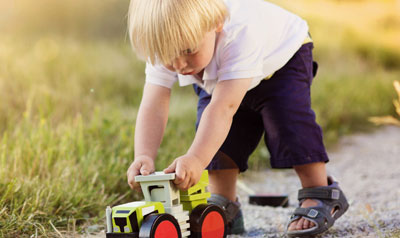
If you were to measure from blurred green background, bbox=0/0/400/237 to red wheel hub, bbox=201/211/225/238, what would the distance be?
612mm

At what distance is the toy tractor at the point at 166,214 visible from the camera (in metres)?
1.51

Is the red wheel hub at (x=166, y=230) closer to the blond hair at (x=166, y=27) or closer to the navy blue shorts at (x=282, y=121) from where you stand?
the blond hair at (x=166, y=27)

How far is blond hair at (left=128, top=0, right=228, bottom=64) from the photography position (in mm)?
1632

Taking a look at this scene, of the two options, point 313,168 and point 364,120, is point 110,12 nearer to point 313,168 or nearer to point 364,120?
point 364,120

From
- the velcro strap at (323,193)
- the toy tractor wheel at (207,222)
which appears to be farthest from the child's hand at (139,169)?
the velcro strap at (323,193)

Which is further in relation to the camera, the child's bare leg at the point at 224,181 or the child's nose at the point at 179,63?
the child's bare leg at the point at 224,181

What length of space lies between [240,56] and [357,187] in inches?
66.2

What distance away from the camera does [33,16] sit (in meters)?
7.34

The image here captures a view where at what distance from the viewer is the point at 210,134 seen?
170cm

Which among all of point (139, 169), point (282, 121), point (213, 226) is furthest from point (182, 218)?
point (282, 121)

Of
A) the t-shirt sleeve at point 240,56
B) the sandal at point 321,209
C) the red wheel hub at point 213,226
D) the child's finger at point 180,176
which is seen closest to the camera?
the child's finger at point 180,176

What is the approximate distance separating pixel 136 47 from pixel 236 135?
27.9 inches

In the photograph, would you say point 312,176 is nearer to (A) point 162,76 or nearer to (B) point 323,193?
(B) point 323,193

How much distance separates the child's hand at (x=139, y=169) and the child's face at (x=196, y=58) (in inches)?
13.5
